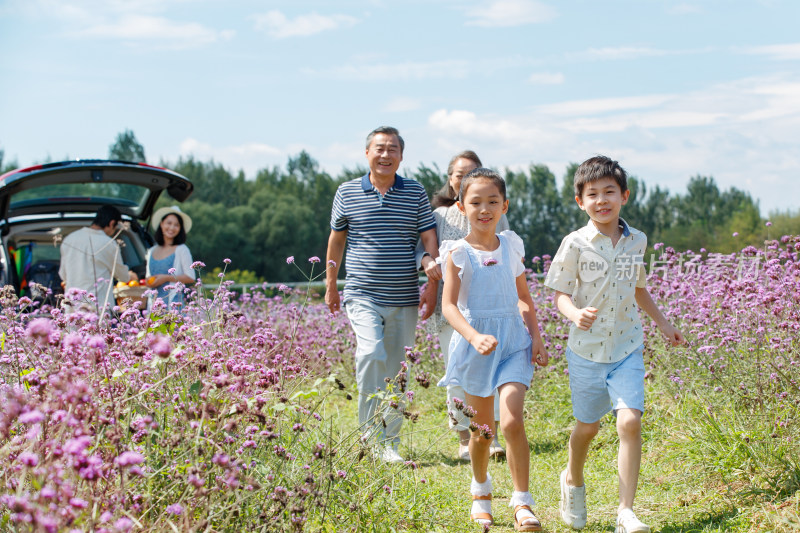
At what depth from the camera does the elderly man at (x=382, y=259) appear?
540 centimetres

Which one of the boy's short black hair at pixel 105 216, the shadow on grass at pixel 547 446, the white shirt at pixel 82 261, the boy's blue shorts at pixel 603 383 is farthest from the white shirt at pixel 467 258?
the boy's short black hair at pixel 105 216

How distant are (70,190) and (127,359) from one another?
5135cm

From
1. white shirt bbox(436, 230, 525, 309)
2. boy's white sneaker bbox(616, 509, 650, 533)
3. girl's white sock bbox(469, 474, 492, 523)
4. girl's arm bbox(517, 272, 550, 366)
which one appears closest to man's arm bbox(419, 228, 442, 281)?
white shirt bbox(436, 230, 525, 309)

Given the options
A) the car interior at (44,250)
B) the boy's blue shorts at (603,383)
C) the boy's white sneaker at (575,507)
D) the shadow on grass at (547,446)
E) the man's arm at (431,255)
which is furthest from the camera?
the car interior at (44,250)

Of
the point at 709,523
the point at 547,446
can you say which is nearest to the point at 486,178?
the point at 709,523

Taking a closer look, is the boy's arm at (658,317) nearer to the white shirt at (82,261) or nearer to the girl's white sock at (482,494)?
the girl's white sock at (482,494)

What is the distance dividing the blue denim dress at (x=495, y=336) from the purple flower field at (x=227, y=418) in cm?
26

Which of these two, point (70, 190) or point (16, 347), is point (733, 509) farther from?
point (70, 190)

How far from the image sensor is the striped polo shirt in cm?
548

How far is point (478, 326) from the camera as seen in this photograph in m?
4.09

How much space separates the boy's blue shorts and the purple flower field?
762mm

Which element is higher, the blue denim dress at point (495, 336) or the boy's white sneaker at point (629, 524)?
the blue denim dress at point (495, 336)

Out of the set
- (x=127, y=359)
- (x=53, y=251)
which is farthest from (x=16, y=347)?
(x=53, y=251)

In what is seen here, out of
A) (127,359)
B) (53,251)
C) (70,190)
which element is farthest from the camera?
(70,190)
